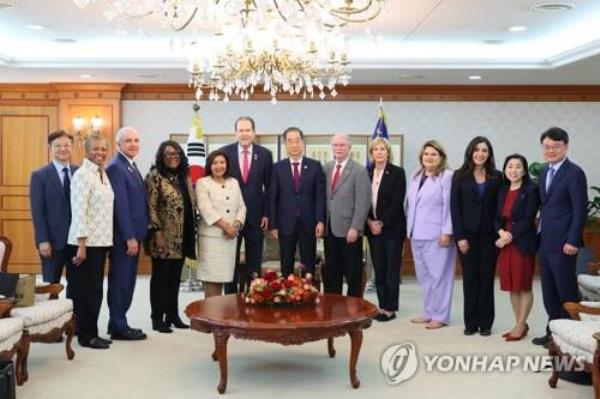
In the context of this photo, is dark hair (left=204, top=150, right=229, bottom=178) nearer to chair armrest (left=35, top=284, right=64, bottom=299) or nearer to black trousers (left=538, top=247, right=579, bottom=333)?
chair armrest (left=35, top=284, right=64, bottom=299)

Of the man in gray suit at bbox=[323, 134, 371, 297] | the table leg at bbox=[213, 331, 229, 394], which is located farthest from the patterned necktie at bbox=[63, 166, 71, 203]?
the man in gray suit at bbox=[323, 134, 371, 297]

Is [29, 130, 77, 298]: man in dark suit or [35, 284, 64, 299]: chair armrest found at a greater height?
[29, 130, 77, 298]: man in dark suit

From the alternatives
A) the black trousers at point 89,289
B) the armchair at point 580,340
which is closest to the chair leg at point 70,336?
the black trousers at point 89,289

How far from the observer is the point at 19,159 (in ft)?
37.2

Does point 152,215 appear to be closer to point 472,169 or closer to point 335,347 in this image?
point 335,347

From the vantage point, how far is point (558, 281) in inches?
235

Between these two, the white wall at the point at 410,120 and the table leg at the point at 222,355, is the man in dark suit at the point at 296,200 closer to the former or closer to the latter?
the table leg at the point at 222,355

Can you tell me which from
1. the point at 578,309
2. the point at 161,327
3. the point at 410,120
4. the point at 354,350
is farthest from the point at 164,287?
the point at 410,120

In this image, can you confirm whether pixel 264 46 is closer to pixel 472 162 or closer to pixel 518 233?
pixel 472 162

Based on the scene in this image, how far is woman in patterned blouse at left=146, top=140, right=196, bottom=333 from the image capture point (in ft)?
21.5

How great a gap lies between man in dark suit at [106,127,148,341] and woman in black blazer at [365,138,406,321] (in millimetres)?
2142

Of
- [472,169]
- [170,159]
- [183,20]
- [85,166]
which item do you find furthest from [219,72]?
[472,169]

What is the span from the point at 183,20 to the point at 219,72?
2.08 ft
